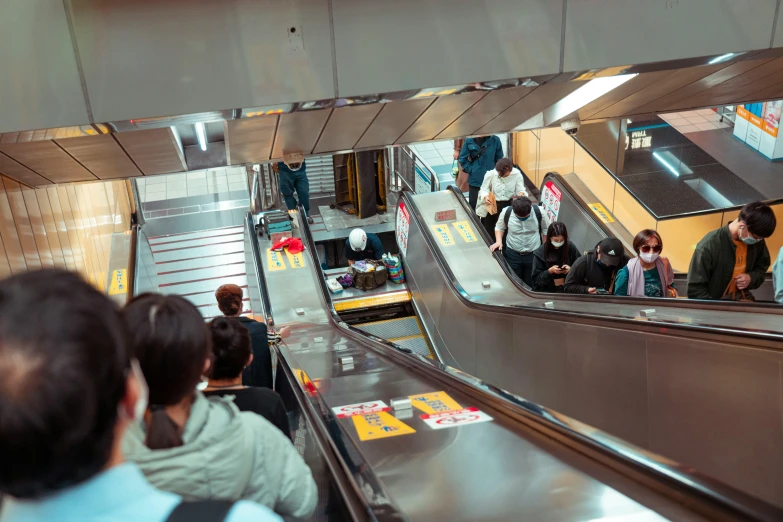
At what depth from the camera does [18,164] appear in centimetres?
432

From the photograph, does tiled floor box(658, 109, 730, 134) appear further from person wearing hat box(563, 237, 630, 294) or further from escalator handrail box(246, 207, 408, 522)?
escalator handrail box(246, 207, 408, 522)

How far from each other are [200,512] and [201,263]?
27.1ft

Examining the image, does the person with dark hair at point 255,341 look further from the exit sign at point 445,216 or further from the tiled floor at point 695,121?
the tiled floor at point 695,121

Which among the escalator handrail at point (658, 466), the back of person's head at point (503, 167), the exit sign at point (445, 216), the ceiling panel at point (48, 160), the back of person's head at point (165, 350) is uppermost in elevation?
the ceiling panel at point (48, 160)

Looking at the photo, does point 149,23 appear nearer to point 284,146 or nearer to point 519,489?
point 284,146

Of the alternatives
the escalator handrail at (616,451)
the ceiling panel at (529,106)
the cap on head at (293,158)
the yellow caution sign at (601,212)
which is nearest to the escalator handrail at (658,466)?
the escalator handrail at (616,451)

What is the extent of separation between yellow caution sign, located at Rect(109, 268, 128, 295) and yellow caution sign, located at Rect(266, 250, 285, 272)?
172cm

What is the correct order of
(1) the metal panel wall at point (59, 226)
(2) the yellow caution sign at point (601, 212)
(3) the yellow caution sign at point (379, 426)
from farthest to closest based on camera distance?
(2) the yellow caution sign at point (601, 212), (1) the metal panel wall at point (59, 226), (3) the yellow caution sign at point (379, 426)

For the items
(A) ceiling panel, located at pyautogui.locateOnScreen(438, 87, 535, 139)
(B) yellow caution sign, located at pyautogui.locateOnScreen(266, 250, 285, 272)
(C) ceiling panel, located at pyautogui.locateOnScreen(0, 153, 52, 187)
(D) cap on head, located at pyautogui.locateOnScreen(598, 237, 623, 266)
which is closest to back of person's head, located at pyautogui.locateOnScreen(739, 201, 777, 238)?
(D) cap on head, located at pyautogui.locateOnScreen(598, 237, 623, 266)

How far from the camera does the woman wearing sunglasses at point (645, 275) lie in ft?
15.0

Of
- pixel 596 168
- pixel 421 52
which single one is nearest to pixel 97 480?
pixel 421 52

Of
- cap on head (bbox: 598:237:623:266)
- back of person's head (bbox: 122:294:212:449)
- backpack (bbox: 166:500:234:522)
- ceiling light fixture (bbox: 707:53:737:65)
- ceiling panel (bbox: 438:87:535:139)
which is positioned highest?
ceiling light fixture (bbox: 707:53:737:65)

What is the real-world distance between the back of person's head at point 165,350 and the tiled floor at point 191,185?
1144 cm

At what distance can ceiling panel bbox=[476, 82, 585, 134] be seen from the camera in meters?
4.94
